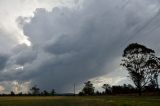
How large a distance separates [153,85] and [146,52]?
35044 mm

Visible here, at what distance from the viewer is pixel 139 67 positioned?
11056cm

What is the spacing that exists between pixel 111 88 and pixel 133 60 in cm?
8912

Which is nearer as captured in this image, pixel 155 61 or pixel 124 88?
pixel 155 61

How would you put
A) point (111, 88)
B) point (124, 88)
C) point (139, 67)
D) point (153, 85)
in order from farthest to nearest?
1. point (111, 88)
2. point (124, 88)
3. point (153, 85)
4. point (139, 67)

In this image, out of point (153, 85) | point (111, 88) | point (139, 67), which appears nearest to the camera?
point (139, 67)

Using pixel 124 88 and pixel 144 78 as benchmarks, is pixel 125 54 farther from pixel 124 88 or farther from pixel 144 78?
pixel 124 88

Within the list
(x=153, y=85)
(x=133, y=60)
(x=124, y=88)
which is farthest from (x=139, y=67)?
(x=124, y=88)

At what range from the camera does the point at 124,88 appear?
591ft

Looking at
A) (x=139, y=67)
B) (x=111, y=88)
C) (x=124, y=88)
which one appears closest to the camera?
(x=139, y=67)

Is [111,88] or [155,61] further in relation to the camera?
[111,88]

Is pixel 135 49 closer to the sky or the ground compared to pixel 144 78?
closer to the sky

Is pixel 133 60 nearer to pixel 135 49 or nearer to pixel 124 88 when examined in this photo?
pixel 135 49

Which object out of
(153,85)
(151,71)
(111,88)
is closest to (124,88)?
(111,88)

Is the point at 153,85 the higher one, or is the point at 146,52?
the point at 146,52
